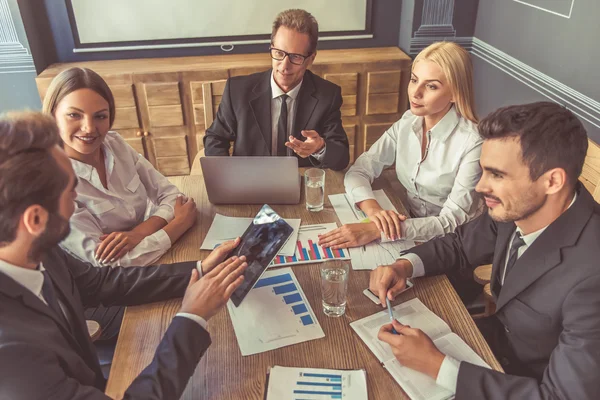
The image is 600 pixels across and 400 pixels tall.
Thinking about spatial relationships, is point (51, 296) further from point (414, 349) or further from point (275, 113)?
point (275, 113)

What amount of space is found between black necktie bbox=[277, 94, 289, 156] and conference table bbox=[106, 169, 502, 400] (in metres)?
1.01

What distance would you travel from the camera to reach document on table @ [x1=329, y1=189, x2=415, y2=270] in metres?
1.46

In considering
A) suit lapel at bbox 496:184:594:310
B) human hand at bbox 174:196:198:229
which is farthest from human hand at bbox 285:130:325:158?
suit lapel at bbox 496:184:594:310

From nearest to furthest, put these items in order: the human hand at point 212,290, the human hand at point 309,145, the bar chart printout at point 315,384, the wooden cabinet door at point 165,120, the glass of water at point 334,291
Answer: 1. the bar chart printout at point 315,384
2. the human hand at point 212,290
3. the glass of water at point 334,291
4. the human hand at point 309,145
5. the wooden cabinet door at point 165,120

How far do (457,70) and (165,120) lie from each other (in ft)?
7.35

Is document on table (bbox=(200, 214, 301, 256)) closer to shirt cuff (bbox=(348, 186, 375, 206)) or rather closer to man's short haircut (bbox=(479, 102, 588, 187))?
shirt cuff (bbox=(348, 186, 375, 206))

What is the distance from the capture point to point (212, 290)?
3.87 ft

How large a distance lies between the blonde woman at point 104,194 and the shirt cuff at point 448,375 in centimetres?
92

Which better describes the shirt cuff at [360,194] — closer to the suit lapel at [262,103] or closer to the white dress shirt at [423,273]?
the white dress shirt at [423,273]

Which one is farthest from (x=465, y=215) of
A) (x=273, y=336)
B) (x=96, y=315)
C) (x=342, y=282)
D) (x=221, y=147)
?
(x=96, y=315)

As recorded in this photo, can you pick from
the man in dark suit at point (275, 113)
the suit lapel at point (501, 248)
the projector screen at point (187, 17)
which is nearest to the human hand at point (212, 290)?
the suit lapel at point (501, 248)

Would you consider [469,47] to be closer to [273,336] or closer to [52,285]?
[273,336]

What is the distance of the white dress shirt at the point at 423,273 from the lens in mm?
1040

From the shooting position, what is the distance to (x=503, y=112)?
1.25m
